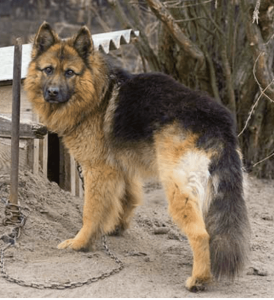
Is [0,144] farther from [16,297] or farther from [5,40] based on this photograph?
[5,40]

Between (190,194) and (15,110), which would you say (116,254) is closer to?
(190,194)

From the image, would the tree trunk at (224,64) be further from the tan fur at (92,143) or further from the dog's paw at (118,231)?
the dog's paw at (118,231)

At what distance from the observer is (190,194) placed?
4438mm

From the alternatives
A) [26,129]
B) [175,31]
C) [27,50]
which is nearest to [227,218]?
[26,129]

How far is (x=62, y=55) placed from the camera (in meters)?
5.34

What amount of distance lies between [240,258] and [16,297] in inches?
68.2

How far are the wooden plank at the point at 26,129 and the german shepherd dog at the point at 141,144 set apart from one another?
11 centimetres

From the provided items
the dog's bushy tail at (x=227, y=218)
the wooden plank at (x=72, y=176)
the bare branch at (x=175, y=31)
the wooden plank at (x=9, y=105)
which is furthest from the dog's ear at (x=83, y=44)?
the wooden plank at (x=72, y=176)

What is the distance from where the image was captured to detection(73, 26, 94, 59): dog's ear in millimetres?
5434

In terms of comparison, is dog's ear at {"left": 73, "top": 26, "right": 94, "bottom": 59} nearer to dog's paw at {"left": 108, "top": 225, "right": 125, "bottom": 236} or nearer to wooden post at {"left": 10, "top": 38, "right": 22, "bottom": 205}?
wooden post at {"left": 10, "top": 38, "right": 22, "bottom": 205}

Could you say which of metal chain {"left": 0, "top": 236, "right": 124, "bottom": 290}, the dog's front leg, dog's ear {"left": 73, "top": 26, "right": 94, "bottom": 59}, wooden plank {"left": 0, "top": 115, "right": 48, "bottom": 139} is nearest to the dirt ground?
metal chain {"left": 0, "top": 236, "right": 124, "bottom": 290}

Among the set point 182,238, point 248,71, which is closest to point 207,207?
point 182,238

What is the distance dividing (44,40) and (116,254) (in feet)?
7.44

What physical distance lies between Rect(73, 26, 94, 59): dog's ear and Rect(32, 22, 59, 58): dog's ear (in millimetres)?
214
